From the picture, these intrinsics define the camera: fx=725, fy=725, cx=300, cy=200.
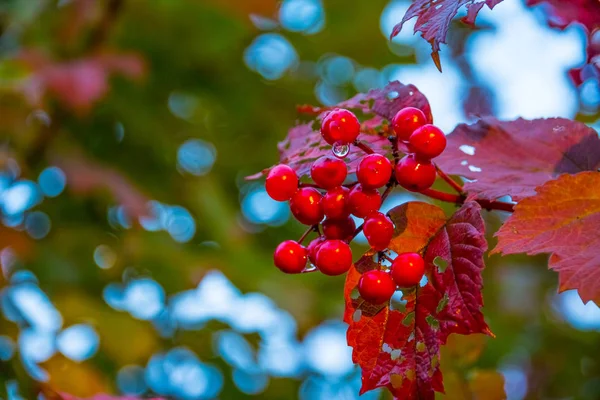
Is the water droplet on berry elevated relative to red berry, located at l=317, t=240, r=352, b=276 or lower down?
elevated

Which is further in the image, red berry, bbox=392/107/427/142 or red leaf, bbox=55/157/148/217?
red leaf, bbox=55/157/148/217

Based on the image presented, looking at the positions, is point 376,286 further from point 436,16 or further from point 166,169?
point 166,169

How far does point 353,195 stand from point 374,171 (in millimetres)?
40

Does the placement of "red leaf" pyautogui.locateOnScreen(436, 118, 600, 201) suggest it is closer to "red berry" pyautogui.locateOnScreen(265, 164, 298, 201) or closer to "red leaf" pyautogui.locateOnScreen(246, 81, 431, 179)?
"red leaf" pyautogui.locateOnScreen(246, 81, 431, 179)

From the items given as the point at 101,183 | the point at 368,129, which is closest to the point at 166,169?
the point at 101,183

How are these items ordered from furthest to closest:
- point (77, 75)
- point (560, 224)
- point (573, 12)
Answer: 1. point (77, 75)
2. point (573, 12)
3. point (560, 224)

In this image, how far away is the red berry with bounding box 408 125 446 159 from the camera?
66 centimetres

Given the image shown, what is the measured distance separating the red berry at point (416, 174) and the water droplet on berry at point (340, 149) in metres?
0.06

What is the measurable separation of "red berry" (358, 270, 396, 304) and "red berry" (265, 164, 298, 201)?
0.11 m

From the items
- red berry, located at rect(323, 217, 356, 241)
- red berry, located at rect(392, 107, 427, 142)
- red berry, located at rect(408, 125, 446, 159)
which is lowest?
red berry, located at rect(323, 217, 356, 241)

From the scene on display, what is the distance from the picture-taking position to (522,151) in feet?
2.63

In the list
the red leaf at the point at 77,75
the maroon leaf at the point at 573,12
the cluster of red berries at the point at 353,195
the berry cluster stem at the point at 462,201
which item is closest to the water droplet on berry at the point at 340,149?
the cluster of red berries at the point at 353,195

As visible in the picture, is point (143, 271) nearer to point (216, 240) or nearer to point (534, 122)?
point (216, 240)

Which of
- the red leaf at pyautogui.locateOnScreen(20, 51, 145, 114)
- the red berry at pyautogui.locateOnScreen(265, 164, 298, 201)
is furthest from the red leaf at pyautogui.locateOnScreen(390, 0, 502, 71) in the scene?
the red leaf at pyautogui.locateOnScreen(20, 51, 145, 114)
